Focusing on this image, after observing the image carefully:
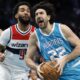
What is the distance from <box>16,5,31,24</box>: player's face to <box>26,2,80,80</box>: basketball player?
895 mm

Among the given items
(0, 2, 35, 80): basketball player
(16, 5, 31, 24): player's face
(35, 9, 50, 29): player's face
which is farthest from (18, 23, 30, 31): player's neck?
(35, 9, 50, 29): player's face

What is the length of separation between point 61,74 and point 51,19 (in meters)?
0.97

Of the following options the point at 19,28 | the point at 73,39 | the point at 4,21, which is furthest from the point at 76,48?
the point at 4,21

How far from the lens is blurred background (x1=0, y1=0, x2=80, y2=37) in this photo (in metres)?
13.1

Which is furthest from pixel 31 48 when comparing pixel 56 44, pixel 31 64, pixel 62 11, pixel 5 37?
pixel 62 11

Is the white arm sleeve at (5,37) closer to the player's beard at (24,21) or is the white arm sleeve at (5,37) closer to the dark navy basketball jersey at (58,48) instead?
the player's beard at (24,21)

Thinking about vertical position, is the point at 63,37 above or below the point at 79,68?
above

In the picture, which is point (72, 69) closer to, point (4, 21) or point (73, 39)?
point (73, 39)

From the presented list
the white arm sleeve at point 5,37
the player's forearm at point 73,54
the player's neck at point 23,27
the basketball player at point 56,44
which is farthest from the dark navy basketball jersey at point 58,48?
the player's neck at point 23,27

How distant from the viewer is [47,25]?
6.79 metres

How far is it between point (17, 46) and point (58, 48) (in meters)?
1.34

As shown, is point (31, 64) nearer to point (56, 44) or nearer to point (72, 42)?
point (56, 44)

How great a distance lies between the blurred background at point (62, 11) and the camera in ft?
43.1

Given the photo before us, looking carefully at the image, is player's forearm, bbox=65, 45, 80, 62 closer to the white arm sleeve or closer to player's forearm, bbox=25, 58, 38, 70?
player's forearm, bbox=25, 58, 38, 70
